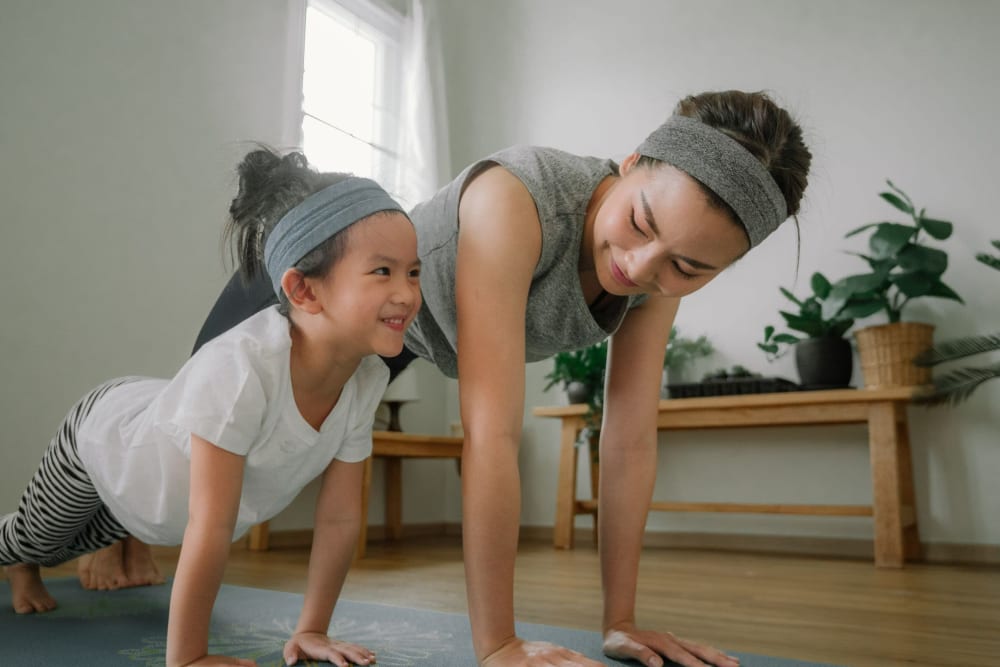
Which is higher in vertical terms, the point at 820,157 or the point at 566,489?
the point at 820,157

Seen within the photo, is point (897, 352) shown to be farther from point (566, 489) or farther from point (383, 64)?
point (383, 64)

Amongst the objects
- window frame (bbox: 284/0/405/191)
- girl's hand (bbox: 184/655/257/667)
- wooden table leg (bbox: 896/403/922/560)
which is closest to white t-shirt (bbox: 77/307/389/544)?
girl's hand (bbox: 184/655/257/667)

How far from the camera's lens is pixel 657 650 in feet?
3.59

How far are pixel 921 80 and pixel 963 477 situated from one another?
154cm

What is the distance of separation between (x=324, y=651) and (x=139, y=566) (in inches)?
38.1

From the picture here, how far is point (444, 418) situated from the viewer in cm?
420

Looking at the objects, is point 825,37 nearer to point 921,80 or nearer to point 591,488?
point 921,80

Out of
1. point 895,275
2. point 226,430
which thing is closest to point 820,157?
point 895,275

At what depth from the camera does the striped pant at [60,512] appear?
1369 millimetres

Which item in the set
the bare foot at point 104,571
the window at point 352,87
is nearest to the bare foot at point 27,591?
the bare foot at point 104,571

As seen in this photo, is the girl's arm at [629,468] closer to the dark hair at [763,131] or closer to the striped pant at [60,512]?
the dark hair at [763,131]

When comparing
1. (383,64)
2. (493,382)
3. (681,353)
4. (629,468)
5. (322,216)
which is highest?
(383,64)

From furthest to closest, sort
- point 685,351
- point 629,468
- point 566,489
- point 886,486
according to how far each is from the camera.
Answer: point 685,351, point 566,489, point 886,486, point 629,468

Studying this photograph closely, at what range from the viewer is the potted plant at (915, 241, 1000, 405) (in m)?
2.61
